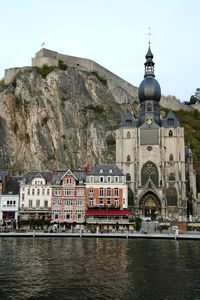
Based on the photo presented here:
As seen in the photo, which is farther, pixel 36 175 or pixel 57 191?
pixel 36 175

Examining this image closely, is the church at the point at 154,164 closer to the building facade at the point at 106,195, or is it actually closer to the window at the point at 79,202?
the building facade at the point at 106,195

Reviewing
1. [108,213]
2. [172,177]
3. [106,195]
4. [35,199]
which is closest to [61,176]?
[35,199]

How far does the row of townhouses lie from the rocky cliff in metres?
13.4

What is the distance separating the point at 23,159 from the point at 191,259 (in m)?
52.7

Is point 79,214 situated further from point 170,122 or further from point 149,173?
point 170,122

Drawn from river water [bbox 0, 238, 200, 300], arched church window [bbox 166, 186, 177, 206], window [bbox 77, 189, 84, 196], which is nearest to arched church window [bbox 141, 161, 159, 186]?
arched church window [bbox 166, 186, 177, 206]

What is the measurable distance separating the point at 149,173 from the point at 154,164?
5.96 ft

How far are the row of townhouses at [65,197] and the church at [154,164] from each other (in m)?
9.01

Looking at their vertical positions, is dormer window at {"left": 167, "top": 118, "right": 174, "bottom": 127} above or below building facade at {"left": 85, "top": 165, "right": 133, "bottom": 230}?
above

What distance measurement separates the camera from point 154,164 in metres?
70.1

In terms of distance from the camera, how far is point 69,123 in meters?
79.4

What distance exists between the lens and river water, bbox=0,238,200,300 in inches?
691

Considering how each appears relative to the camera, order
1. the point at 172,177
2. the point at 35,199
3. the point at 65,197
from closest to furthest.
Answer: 1. the point at 65,197
2. the point at 35,199
3. the point at 172,177

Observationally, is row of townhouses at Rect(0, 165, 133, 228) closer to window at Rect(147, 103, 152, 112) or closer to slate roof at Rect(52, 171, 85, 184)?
slate roof at Rect(52, 171, 85, 184)
